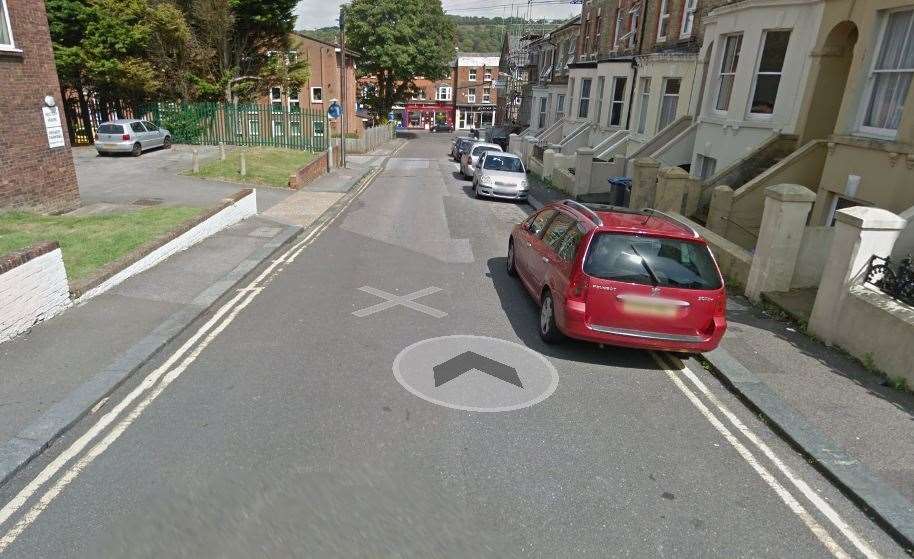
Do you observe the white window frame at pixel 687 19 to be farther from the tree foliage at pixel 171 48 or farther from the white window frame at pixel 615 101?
the tree foliage at pixel 171 48

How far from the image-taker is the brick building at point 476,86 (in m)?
75.2

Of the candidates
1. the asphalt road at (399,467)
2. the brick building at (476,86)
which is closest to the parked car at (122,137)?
the asphalt road at (399,467)

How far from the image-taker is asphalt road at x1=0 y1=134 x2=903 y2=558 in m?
3.46

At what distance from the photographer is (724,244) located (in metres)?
9.43

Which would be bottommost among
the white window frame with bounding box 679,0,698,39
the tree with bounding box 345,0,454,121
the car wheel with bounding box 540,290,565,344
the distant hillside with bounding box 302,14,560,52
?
the car wheel with bounding box 540,290,565,344

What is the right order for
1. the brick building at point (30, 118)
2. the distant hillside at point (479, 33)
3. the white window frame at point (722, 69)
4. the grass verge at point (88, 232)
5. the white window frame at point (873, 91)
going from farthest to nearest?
the distant hillside at point (479, 33) → the white window frame at point (722, 69) → the brick building at point (30, 118) → the white window frame at point (873, 91) → the grass verge at point (88, 232)

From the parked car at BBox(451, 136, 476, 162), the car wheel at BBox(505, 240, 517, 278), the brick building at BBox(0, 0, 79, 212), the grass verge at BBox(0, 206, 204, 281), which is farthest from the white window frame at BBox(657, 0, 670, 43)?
the brick building at BBox(0, 0, 79, 212)

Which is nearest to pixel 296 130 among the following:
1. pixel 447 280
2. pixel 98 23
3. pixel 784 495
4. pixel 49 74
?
pixel 98 23

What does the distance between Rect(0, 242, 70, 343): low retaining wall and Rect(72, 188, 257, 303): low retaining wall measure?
40cm

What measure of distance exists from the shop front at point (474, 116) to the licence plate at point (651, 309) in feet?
242

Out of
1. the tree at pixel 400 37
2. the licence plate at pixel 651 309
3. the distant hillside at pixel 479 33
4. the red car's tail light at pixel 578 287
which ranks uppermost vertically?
the distant hillside at pixel 479 33

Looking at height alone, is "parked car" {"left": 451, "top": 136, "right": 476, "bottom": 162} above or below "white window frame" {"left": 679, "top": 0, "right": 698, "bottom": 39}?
below

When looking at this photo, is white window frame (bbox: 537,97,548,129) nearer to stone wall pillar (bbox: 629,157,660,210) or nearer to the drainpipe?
the drainpipe

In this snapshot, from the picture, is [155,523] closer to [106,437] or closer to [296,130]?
[106,437]
